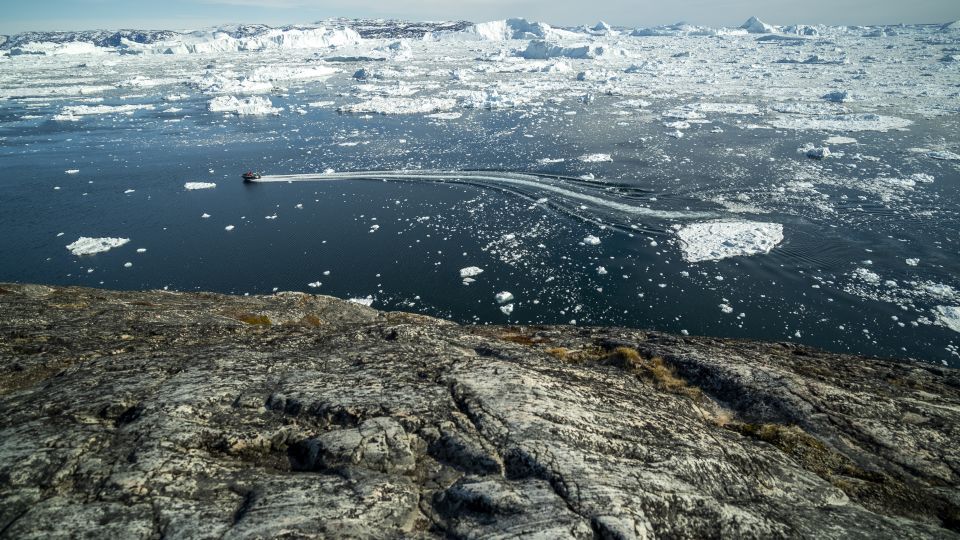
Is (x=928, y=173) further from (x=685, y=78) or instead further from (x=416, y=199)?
(x=685, y=78)

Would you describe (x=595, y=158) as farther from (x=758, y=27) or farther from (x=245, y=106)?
(x=758, y=27)

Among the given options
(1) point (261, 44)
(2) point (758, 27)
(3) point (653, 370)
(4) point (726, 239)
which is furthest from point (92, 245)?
(2) point (758, 27)

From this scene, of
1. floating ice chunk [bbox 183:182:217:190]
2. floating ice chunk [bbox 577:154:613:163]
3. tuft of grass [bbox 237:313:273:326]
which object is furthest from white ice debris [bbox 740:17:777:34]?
tuft of grass [bbox 237:313:273:326]

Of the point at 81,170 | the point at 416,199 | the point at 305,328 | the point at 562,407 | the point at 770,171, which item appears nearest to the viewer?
the point at 562,407

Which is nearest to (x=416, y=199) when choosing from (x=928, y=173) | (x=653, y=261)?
(x=653, y=261)

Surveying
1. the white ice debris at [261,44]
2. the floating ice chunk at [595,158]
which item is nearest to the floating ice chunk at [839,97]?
the floating ice chunk at [595,158]

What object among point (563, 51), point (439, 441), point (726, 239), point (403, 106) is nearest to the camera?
point (439, 441)
